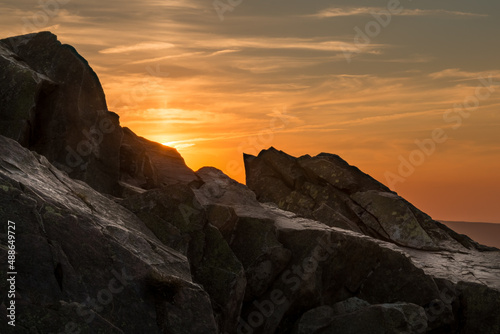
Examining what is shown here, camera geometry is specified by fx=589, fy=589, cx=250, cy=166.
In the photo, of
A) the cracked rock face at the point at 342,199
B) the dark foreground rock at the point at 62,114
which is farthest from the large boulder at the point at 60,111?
the cracked rock face at the point at 342,199

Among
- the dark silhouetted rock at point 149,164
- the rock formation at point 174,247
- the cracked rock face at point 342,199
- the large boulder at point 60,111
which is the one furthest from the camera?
the cracked rock face at point 342,199

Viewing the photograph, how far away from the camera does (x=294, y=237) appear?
3303 cm

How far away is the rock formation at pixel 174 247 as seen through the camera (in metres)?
20.5

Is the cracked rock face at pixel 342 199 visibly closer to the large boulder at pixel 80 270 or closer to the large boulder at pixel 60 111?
the large boulder at pixel 60 111

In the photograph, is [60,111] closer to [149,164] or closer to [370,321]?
[149,164]

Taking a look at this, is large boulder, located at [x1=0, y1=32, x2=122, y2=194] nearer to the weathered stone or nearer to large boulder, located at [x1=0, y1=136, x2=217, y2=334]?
large boulder, located at [x1=0, y1=136, x2=217, y2=334]

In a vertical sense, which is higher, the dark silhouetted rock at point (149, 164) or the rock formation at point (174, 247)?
the dark silhouetted rock at point (149, 164)

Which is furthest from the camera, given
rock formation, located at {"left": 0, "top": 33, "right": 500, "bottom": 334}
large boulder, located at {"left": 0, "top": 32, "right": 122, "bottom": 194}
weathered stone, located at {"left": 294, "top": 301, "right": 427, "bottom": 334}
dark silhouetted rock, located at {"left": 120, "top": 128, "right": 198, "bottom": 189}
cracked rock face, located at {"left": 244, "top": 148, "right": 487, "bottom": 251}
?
cracked rock face, located at {"left": 244, "top": 148, "right": 487, "bottom": 251}

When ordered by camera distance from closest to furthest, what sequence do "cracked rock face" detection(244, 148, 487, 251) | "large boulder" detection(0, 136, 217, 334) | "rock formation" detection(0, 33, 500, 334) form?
"large boulder" detection(0, 136, 217, 334)
"rock formation" detection(0, 33, 500, 334)
"cracked rock face" detection(244, 148, 487, 251)

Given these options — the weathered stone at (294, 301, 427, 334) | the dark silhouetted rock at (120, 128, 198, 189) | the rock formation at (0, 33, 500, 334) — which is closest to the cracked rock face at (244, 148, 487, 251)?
the rock formation at (0, 33, 500, 334)

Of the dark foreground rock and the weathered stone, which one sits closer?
the weathered stone

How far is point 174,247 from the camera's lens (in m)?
27.5

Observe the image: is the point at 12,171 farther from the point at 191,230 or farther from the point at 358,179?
the point at 358,179

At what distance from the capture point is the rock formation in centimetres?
2045
